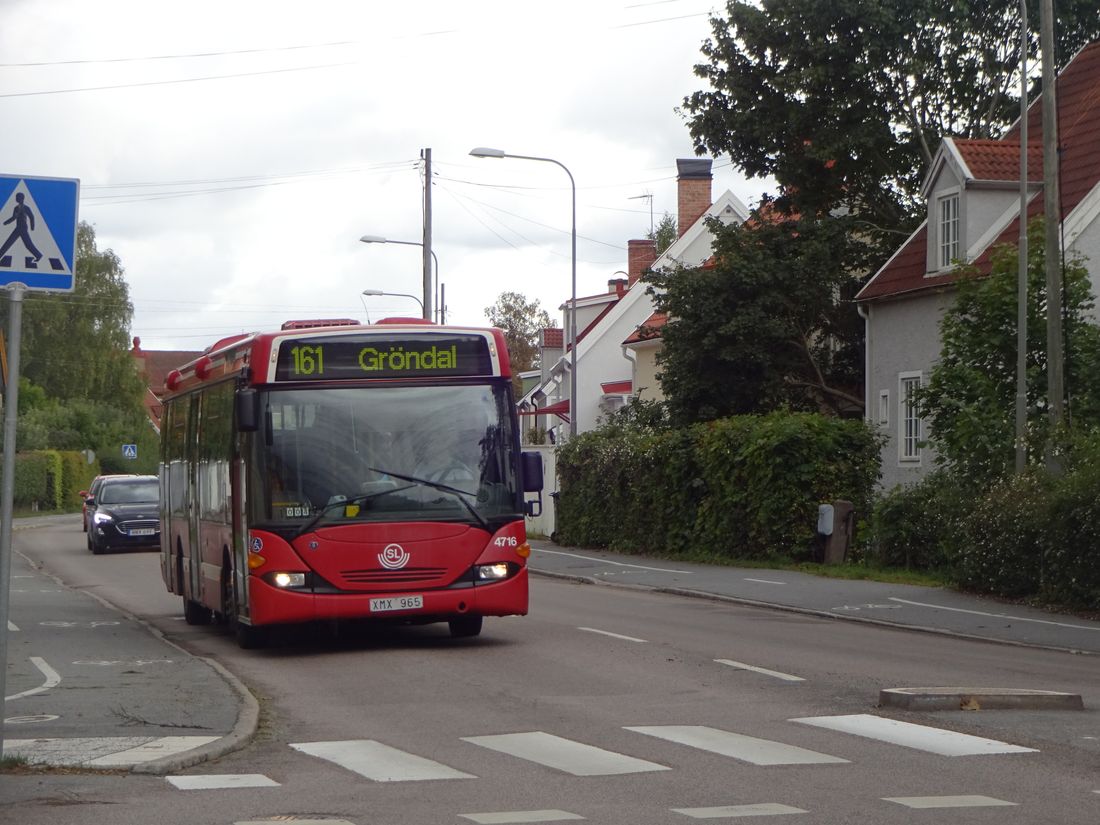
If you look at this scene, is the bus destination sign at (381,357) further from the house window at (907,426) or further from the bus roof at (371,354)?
the house window at (907,426)

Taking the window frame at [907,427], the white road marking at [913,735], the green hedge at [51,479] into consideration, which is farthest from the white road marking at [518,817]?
the green hedge at [51,479]

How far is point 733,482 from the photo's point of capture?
101ft

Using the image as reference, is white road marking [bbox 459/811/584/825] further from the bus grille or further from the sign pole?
the bus grille

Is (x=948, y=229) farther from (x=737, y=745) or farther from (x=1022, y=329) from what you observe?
(x=737, y=745)

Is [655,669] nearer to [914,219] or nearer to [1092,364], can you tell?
[1092,364]

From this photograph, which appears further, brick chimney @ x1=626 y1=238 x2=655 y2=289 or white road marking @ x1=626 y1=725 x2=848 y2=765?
brick chimney @ x1=626 y1=238 x2=655 y2=289

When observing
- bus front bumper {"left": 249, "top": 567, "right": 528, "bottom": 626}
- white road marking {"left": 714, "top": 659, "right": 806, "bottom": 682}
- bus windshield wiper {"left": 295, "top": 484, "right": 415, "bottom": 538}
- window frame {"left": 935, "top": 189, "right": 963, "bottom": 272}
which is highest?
window frame {"left": 935, "top": 189, "right": 963, "bottom": 272}

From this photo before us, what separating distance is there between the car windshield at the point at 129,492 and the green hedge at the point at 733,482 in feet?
36.0

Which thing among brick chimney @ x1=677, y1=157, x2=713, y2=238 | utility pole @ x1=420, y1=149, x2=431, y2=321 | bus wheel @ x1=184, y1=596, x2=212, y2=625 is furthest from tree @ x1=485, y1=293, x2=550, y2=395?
bus wheel @ x1=184, y1=596, x2=212, y2=625

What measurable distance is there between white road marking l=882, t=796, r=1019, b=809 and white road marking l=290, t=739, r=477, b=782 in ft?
7.34

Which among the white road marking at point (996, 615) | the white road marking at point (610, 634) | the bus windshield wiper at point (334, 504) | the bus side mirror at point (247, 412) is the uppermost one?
the bus side mirror at point (247, 412)

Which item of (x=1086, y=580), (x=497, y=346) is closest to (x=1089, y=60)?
(x=1086, y=580)

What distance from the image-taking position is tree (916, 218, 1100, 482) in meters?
23.6

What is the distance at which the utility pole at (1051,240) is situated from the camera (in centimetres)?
2150
